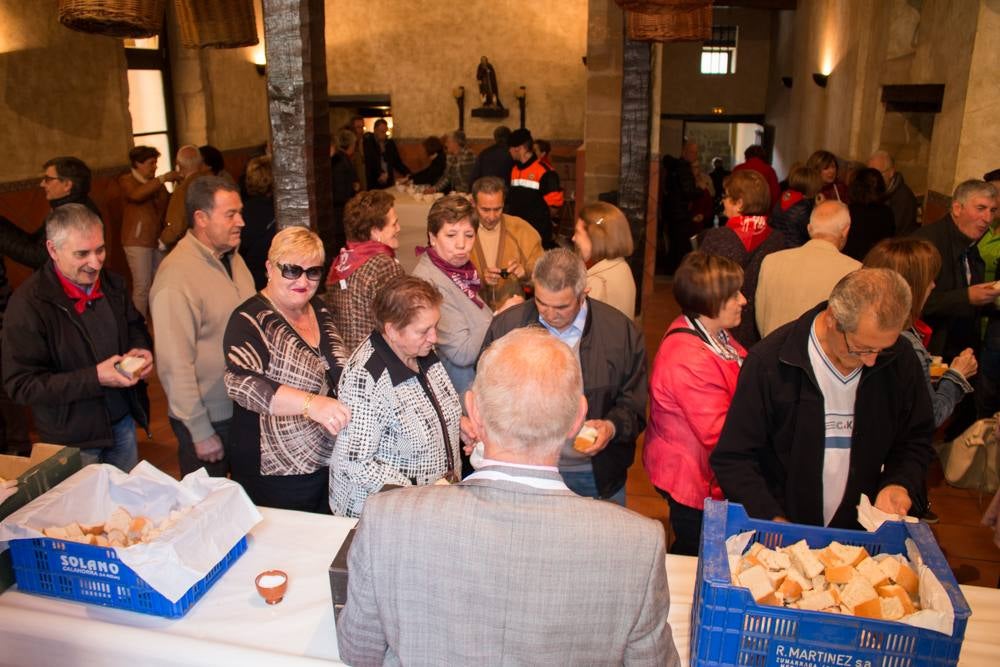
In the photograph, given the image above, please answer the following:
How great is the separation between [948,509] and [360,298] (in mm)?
3334

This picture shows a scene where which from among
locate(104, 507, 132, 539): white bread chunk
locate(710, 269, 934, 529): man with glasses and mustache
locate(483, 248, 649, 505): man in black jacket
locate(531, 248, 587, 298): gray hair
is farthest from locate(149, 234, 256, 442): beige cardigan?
locate(710, 269, 934, 529): man with glasses and mustache

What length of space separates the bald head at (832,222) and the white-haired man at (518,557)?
2600 millimetres

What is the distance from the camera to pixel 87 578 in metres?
2.10

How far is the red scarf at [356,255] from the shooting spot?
11.3ft

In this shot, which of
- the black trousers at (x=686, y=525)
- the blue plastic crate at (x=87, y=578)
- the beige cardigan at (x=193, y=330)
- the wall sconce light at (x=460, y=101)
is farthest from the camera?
the wall sconce light at (x=460, y=101)

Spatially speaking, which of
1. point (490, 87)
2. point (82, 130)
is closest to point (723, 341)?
point (82, 130)

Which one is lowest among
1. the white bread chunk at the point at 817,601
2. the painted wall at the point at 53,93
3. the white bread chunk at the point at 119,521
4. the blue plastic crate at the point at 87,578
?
the blue plastic crate at the point at 87,578

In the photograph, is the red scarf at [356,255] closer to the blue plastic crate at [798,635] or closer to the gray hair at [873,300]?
the gray hair at [873,300]

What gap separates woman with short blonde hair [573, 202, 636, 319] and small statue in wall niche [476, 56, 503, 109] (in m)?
8.91

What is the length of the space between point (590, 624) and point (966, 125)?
17.5 feet

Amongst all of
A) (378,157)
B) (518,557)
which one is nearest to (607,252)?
(518,557)

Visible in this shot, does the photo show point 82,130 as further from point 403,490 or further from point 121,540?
point 403,490

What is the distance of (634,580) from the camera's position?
1458 mm

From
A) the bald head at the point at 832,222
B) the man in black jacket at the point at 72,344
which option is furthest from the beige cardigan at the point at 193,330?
the bald head at the point at 832,222
